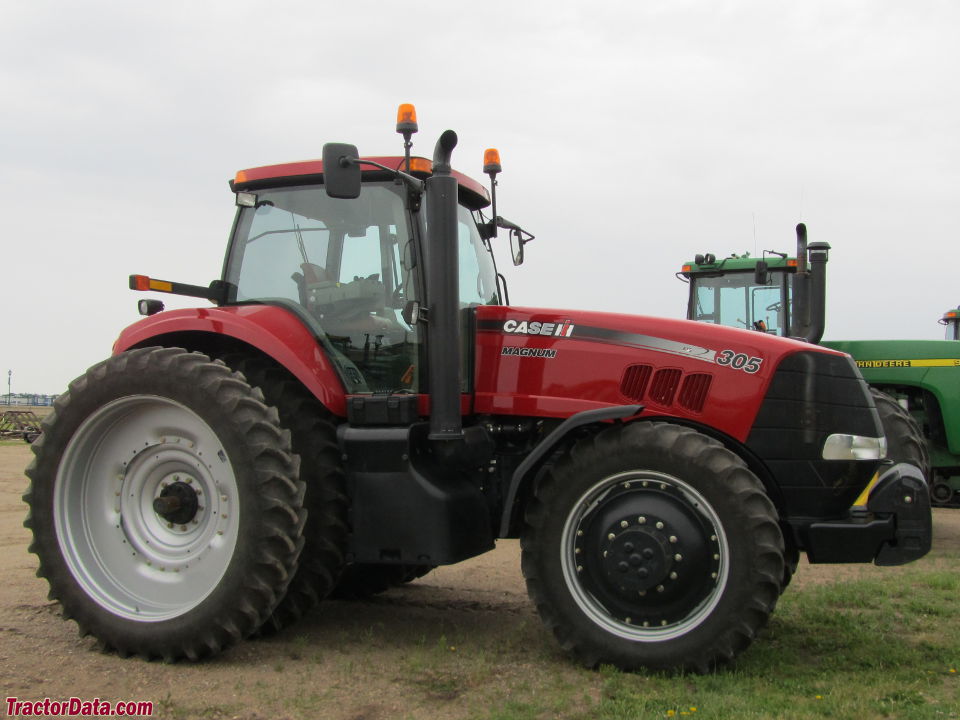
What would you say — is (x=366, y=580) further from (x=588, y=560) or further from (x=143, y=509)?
(x=588, y=560)

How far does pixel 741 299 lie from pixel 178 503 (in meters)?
7.67

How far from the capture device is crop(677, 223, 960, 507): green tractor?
290 inches

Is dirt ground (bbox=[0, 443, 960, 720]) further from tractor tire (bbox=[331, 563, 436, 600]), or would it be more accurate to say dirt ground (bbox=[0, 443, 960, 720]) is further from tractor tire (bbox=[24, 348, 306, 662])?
tractor tire (bbox=[24, 348, 306, 662])

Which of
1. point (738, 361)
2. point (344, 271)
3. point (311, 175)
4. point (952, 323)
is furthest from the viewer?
point (952, 323)

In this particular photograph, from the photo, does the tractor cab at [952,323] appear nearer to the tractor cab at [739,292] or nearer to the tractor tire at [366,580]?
the tractor cab at [739,292]

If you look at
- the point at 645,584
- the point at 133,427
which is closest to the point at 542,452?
the point at 645,584

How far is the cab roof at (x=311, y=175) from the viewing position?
4730 mm

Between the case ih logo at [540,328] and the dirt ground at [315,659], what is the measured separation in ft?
5.11

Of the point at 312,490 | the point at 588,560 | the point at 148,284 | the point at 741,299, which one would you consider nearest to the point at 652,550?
the point at 588,560

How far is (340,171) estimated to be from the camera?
4180 mm

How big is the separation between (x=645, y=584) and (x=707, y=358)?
1.10 m

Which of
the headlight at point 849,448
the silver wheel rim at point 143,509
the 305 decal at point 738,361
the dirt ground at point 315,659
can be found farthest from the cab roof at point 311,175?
the dirt ground at point 315,659

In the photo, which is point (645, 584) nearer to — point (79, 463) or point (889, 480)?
point (889, 480)

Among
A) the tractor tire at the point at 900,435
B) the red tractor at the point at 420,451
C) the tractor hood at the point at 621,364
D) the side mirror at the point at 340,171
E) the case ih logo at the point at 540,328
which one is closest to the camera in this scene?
the red tractor at the point at 420,451
